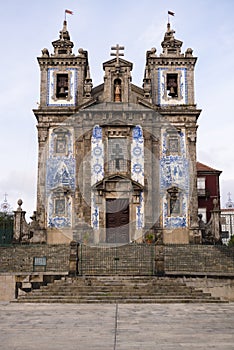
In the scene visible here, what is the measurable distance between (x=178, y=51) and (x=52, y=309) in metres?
19.9

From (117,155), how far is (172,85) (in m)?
5.53

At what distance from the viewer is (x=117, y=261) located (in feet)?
58.6

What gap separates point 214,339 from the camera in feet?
25.4

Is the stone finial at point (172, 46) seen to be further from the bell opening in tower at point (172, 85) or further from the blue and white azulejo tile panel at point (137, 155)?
the blue and white azulejo tile panel at point (137, 155)

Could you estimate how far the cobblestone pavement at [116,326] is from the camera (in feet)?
24.1

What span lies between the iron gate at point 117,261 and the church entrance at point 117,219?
9.21 ft

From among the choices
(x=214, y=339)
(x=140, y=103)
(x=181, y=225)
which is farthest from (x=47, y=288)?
(x=140, y=103)

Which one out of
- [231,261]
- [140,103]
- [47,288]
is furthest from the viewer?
[140,103]

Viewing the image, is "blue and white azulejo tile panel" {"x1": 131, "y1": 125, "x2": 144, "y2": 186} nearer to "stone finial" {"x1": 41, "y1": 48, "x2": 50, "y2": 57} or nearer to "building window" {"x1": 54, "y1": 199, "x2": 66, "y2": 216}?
"building window" {"x1": 54, "y1": 199, "x2": 66, "y2": 216}

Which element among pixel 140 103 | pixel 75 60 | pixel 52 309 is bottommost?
pixel 52 309

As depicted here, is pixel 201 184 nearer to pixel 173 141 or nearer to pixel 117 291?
pixel 173 141

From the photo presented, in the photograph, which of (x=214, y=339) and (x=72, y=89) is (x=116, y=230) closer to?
(x=72, y=89)

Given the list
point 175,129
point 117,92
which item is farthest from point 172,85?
point 117,92

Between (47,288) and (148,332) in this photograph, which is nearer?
(148,332)
